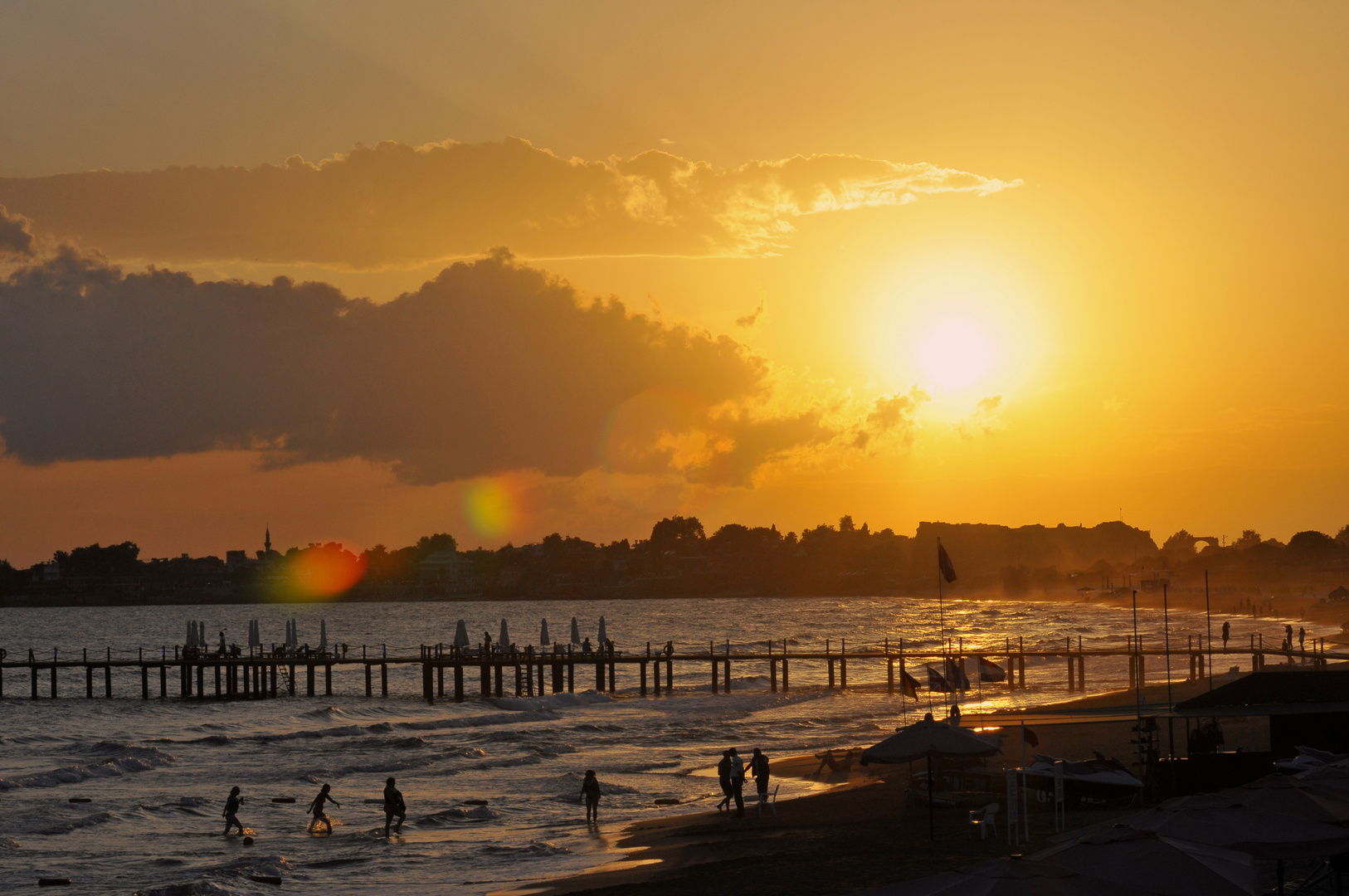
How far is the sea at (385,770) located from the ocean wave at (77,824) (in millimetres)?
113

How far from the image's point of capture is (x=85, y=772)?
4147 centimetres

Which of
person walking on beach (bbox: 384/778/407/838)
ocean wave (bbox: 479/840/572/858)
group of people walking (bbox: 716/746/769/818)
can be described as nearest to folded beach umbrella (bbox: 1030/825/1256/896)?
ocean wave (bbox: 479/840/572/858)

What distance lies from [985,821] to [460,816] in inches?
581

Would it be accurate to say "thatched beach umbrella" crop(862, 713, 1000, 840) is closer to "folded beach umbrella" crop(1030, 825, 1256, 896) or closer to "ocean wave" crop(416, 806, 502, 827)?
"folded beach umbrella" crop(1030, 825, 1256, 896)

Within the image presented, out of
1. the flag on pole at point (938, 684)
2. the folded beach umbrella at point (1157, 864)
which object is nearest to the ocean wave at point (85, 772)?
the flag on pole at point (938, 684)

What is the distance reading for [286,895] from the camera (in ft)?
75.9

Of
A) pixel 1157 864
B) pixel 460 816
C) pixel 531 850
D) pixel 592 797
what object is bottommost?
pixel 460 816

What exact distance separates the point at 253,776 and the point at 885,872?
28.0 m

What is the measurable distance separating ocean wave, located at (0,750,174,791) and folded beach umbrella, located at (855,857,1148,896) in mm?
37199

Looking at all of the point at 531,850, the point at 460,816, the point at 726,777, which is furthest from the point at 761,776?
the point at 460,816

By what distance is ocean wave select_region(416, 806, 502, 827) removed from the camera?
101 ft

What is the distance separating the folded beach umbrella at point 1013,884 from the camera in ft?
33.3

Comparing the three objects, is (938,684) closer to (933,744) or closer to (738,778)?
(738,778)

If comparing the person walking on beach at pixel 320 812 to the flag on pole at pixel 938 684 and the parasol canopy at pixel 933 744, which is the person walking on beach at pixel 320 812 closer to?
the parasol canopy at pixel 933 744
